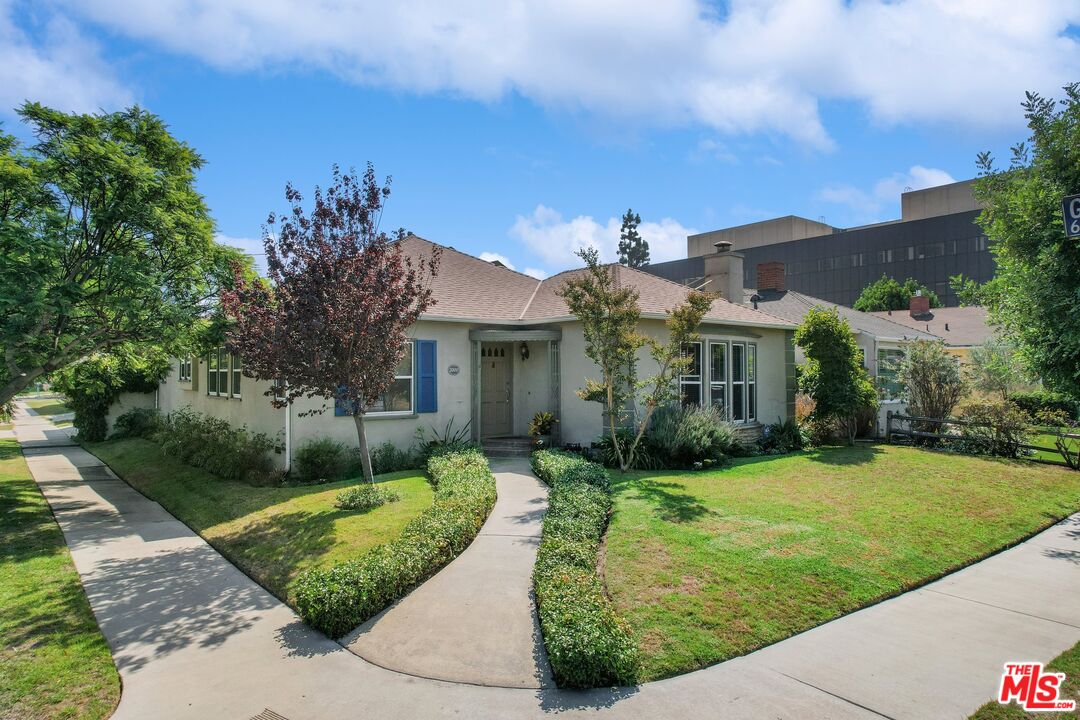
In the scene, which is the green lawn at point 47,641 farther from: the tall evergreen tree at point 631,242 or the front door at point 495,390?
the tall evergreen tree at point 631,242

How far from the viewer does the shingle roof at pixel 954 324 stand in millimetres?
26312

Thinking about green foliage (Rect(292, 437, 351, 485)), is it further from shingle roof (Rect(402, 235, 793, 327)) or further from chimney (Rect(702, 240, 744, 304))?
chimney (Rect(702, 240, 744, 304))

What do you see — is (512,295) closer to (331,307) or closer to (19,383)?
(331,307)

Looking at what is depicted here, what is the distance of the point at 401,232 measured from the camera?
9.67 m

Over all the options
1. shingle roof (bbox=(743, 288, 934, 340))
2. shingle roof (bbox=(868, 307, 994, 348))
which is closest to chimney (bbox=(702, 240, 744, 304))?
shingle roof (bbox=(743, 288, 934, 340))

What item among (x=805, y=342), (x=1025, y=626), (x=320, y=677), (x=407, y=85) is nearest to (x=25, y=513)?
(x=320, y=677)

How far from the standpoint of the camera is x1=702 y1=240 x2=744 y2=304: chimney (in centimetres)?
1797

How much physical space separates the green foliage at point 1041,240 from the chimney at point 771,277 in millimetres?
14123

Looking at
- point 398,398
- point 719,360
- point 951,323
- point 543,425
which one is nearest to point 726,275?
point 719,360

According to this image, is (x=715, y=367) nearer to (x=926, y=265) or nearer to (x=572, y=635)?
(x=572, y=635)

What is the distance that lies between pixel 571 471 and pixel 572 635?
18.0 feet

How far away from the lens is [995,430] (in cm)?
1332

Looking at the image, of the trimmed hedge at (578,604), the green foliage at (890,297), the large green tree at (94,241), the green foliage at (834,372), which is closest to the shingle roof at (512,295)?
the green foliage at (834,372)

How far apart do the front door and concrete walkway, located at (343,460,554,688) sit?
24.6 ft
